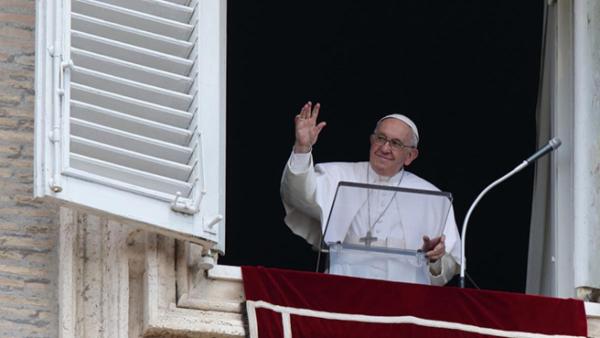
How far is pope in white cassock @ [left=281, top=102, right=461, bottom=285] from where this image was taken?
10.4 metres

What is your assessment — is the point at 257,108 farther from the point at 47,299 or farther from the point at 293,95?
the point at 47,299

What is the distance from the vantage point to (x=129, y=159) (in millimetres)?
9586

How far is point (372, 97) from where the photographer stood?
13.4 meters

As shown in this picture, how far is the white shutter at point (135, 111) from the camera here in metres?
9.39

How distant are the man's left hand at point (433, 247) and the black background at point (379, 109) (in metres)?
2.83

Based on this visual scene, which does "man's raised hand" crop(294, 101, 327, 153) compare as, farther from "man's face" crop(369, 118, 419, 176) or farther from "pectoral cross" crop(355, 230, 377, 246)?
"man's face" crop(369, 118, 419, 176)

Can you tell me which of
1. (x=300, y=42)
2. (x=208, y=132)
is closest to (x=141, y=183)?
(x=208, y=132)

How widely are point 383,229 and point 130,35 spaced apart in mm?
1262

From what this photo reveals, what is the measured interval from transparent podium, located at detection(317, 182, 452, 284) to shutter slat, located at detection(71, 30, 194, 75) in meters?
0.85

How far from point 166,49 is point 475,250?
12.6 ft

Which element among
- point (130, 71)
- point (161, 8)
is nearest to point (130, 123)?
point (130, 71)

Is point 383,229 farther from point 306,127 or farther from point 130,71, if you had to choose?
point 130,71

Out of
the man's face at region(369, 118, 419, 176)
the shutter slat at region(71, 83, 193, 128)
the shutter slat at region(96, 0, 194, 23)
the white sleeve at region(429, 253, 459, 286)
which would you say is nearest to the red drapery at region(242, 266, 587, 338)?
the shutter slat at region(71, 83, 193, 128)

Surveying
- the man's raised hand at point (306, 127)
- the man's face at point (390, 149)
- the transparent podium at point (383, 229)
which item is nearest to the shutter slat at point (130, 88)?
the man's raised hand at point (306, 127)
